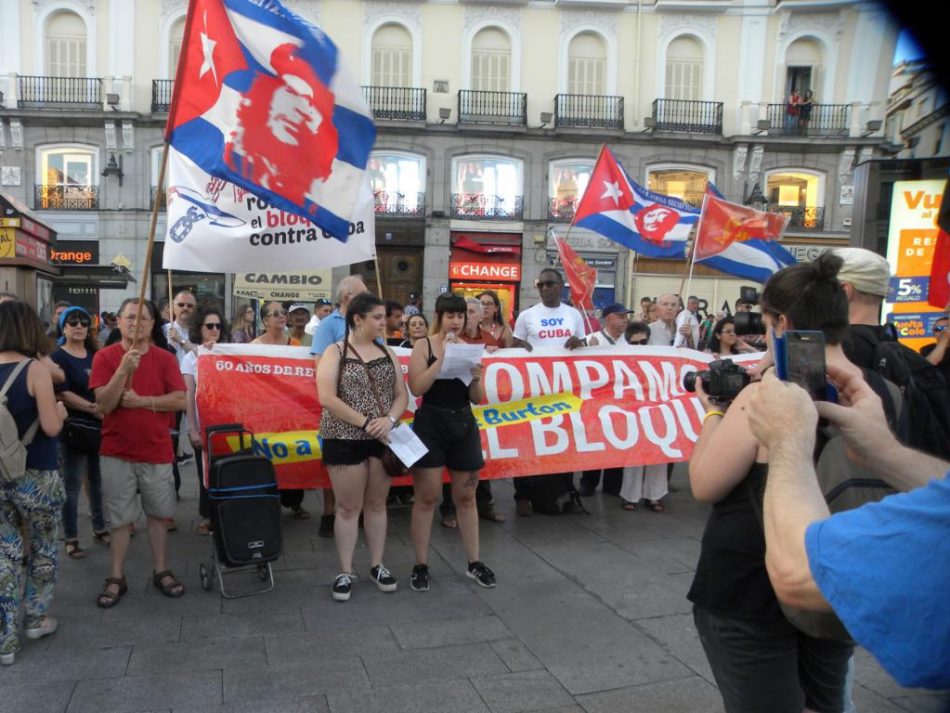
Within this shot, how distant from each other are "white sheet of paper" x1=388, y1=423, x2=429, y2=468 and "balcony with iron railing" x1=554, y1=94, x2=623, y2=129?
21699 mm

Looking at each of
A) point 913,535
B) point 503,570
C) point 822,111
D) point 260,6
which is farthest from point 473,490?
point 822,111

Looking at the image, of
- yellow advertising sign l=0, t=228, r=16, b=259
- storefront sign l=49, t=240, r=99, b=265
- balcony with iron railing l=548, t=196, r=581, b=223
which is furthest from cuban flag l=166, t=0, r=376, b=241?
storefront sign l=49, t=240, r=99, b=265

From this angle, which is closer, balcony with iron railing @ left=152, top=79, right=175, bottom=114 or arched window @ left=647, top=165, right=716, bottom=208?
balcony with iron railing @ left=152, top=79, right=175, bottom=114

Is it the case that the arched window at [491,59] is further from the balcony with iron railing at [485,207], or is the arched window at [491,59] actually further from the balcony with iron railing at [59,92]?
the balcony with iron railing at [59,92]

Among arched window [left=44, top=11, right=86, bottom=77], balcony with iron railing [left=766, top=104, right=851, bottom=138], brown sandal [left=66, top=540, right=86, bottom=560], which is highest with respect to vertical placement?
arched window [left=44, top=11, right=86, bottom=77]

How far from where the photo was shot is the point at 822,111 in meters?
22.5

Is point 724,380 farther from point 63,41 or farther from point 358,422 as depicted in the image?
point 63,41

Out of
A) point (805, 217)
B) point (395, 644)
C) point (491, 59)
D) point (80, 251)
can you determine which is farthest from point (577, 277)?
point (80, 251)

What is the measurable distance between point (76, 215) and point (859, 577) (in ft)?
87.0

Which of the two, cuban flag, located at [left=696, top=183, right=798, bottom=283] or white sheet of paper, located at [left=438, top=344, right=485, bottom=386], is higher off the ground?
cuban flag, located at [left=696, top=183, right=798, bottom=283]

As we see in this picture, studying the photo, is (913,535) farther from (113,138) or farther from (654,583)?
(113,138)

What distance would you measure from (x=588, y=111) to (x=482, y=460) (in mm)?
22174

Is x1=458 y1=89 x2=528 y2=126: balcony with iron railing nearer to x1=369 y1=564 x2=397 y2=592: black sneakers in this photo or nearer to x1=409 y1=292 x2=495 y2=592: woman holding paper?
x1=409 y1=292 x2=495 y2=592: woman holding paper

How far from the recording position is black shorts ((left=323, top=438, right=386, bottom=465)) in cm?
446
